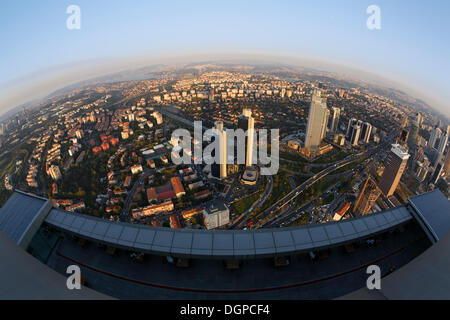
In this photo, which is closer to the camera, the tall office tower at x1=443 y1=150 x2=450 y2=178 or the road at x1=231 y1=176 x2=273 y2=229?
the road at x1=231 y1=176 x2=273 y2=229

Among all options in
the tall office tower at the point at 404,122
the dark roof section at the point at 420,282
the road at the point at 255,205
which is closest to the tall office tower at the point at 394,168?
the road at the point at 255,205

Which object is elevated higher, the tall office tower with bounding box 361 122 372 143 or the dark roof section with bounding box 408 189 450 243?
the dark roof section with bounding box 408 189 450 243

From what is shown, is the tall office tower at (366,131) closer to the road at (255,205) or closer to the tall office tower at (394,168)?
the tall office tower at (394,168)

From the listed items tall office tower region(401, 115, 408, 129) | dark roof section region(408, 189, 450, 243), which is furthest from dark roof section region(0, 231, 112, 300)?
tall office tower region(401, 115, 408, 129)

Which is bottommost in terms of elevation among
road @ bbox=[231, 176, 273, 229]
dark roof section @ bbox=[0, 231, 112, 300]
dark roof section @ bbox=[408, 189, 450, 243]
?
road @ bbox=[231, 176, 273, 229]

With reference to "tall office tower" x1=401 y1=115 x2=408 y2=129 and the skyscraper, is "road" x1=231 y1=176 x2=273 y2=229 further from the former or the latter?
"tall office tower" x1=401 y1=115 x2=408 y2=129
